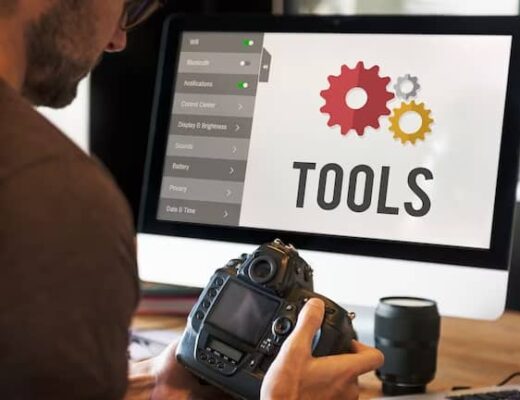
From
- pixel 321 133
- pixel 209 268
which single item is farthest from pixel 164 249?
pixel 321 133

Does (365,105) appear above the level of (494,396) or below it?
above

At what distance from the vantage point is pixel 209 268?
3.48ft

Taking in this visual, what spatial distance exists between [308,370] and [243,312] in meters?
0.09

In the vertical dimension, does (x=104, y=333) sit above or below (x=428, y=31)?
below

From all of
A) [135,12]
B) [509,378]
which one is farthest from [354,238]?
[135,12]

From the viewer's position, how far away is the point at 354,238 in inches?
39.0

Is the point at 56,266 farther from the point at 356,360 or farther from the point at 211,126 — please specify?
the point at 211,126

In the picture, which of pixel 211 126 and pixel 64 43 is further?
pixel 211 126

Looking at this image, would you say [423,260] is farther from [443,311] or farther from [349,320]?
[349,320]

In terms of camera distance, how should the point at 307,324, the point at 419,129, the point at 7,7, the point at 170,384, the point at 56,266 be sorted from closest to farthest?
the point at 56,266 → the point at 7,7 → the point at 307,324 → the point at 170,384 → the point at 419,129

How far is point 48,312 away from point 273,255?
300 millimetres

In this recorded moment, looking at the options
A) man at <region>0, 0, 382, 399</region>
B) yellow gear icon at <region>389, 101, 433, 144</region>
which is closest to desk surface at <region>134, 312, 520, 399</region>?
yellow gear icon at <region>389, 101, 433, 144</region>

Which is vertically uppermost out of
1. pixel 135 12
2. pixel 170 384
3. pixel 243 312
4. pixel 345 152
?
pixel 135 12

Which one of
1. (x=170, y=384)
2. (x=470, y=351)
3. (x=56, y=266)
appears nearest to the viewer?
(x=56, y=266)
